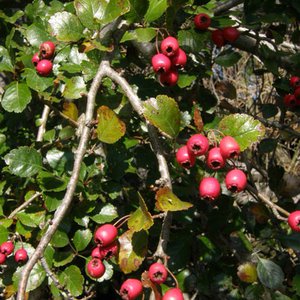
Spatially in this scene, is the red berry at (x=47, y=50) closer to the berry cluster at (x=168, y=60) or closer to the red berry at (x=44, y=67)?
the red berry at (x=44, y=67)

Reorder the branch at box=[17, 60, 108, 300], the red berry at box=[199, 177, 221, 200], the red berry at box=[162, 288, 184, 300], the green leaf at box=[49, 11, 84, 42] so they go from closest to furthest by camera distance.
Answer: the branch at box=[17, 60, 108, 300] < the red berry at box=[162, 288, 184, 300] < the red berry at box=[199, 177, 221, 200] < the green leaf at box=[49, 11, 84, 42]

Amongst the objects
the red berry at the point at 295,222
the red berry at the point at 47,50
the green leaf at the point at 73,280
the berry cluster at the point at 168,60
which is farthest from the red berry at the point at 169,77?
the green leaf at the point at 73,280

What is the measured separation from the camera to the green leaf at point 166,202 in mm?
1072

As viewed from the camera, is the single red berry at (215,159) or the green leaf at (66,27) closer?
the single red berry at (215,159)

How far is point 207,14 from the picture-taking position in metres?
1.59

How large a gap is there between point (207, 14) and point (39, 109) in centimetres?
100

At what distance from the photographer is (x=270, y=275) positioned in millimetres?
1598

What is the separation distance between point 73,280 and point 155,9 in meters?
0.88

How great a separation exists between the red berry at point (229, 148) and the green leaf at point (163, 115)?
0.48ft

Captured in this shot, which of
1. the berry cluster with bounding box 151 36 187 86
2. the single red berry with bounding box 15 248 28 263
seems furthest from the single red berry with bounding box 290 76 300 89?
the single red berry with bounding box 15 248 28 263

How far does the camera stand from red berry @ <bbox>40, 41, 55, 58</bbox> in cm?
151

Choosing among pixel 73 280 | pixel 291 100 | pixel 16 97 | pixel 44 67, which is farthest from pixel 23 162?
pixel 291 100

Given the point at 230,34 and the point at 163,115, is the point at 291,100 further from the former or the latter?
the point at 163,115

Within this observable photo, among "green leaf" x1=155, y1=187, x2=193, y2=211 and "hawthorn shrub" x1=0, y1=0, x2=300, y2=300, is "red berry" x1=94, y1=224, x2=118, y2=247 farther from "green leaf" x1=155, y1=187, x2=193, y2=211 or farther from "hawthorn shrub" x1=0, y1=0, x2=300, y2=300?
"green leaf" x1=155, y1=187, x2=193, y2=211
